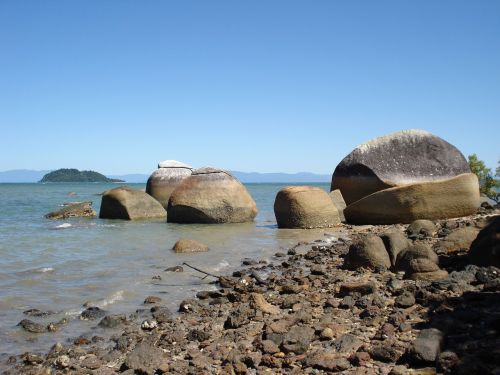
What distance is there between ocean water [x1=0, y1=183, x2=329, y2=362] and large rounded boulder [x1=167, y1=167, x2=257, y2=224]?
0.65 metres

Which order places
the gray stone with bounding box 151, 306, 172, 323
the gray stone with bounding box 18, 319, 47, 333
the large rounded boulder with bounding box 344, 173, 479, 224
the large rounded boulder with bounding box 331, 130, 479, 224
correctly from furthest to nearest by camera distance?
the large rounded boulder with bounding box 331, 130, 479, 224 < the large rounded boulder with bounding box 344, 173, 479, 224 < the gray stone with bounding box 151, 306, 172, 323 < the gray stone with bounding box 18, 319, 47, 333

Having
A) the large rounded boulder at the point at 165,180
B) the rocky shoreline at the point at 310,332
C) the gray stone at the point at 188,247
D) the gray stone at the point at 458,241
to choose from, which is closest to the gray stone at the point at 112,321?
the rocky shoreline at the point at 310,332

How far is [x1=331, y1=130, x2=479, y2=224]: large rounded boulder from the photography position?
13484 millimetres

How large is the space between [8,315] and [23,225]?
41.1 feet

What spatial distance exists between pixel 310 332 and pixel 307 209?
31.9 feet

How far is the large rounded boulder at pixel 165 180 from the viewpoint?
23938 mm

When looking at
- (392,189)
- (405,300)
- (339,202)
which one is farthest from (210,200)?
(405,300)

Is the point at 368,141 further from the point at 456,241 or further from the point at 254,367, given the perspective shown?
the point at 254,367

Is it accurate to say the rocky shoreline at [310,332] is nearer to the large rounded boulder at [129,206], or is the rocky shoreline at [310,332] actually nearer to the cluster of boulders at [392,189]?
the cluster of boulders at [392,189]

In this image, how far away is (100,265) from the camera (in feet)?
29.9

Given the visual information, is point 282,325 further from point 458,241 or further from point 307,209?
point 307,209

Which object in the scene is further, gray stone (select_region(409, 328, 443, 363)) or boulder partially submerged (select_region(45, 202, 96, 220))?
boulder partially submerged (select_region(45, 202, 96, 220))

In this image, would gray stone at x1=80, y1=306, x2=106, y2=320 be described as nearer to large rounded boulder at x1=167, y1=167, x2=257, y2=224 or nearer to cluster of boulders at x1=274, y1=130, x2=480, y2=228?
cluster of boulders at x1=274, y1=130, x2=480, y2=228

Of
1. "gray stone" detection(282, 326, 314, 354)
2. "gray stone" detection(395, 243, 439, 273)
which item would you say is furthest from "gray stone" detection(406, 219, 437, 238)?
"gray stone" detection(282, 326, 314, 354)
